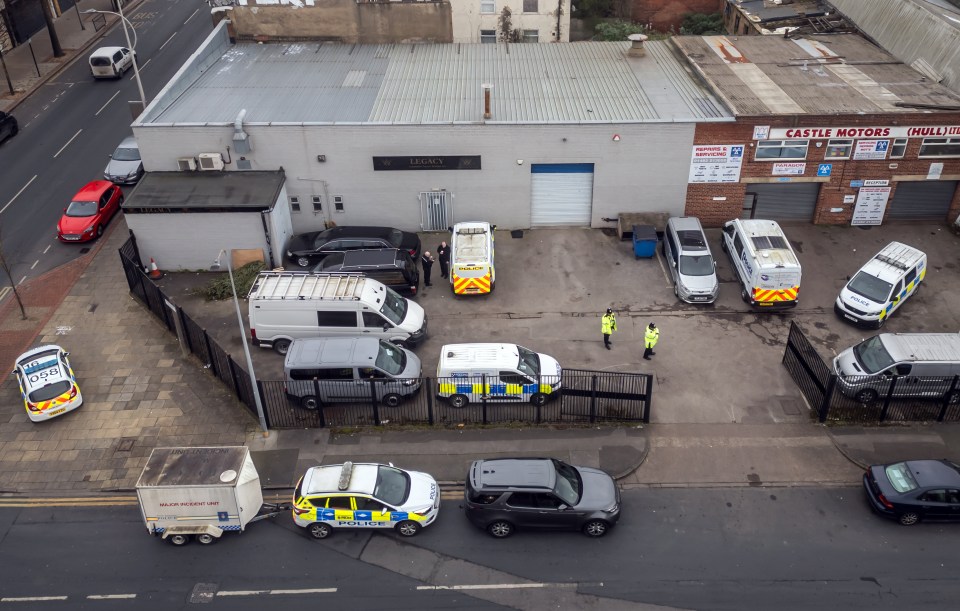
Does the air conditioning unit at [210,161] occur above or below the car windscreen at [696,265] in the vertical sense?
above

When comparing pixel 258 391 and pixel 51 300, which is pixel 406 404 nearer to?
pixel 258 391

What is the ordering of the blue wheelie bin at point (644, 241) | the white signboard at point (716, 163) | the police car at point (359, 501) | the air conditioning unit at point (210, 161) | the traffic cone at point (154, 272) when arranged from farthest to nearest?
the white signboard at point (716, 163), the blue wheelie bin at point (644, 241), the air conditioning unit at point (210, 161), the traffic cone at point (154, 272), the police car at point (359, 501)

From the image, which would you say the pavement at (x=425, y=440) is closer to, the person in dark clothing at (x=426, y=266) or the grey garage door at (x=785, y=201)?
the person in dark clothing at (x=426, y=266)

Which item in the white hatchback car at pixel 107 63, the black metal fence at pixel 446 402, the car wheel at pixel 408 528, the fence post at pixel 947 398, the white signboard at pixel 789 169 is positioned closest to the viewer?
the car wheel at pixel 408 528

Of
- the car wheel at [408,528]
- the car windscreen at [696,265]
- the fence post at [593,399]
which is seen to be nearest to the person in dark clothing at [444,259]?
the car windscreen at [696,265]

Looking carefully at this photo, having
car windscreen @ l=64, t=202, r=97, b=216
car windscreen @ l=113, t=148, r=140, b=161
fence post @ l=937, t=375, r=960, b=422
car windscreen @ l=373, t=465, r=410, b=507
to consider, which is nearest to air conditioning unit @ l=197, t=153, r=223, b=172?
car windscreen @ l=64, t=202, r=97, b=216

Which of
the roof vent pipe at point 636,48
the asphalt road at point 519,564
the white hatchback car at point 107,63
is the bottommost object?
the asphalt road at point 519,564

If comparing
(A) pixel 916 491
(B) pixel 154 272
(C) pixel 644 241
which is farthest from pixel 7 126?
(A) pixel 916 491

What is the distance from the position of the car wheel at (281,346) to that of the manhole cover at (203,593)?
28.8 feet

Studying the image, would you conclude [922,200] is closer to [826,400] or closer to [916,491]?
[826,400]

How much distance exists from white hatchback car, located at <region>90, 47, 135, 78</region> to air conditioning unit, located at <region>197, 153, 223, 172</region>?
63.9 feet

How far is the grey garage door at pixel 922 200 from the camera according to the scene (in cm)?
3120

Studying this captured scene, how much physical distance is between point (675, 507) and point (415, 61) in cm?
2389

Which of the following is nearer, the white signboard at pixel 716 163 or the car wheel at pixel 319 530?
the car wheel at pixel 319 530
